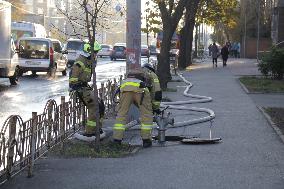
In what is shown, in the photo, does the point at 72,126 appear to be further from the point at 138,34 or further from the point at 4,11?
the point at 4,11

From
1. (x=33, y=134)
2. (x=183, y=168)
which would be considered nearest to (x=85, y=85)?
(x=33, y=134)

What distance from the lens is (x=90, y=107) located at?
37.3ft

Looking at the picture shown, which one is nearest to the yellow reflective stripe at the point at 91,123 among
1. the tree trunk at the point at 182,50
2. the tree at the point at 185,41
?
the tree at the point at 185,41

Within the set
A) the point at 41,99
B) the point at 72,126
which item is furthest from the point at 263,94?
the point at 72,126

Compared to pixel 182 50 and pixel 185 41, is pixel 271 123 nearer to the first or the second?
pixel 185 41

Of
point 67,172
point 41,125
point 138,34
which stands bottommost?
point 67,172

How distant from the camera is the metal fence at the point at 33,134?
763 centimetres

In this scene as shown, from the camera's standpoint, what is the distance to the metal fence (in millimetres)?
7633

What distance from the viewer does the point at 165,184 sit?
7777mm

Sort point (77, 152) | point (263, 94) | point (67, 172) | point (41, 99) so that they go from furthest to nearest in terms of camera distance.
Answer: point (263, 94), point (41, 99), point (77, 152), point (67, 172)

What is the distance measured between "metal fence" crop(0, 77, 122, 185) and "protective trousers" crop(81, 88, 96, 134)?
0.82 ft

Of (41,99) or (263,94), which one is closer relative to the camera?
(41,99)

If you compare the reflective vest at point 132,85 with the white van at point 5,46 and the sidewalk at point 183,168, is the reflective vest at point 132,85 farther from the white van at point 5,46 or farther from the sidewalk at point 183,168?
the white van at point 5,46

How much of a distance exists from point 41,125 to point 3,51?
15052 millimetres
